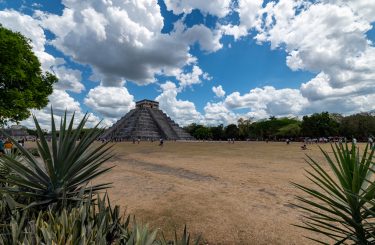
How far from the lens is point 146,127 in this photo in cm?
7550

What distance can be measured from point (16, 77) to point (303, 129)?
221 ft

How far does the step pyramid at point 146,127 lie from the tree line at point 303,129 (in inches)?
733

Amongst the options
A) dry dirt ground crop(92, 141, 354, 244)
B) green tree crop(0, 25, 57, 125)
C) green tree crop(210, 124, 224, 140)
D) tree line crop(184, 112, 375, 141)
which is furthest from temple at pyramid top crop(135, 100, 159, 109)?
dry dirt ground crop(92, 141, 354, 244)

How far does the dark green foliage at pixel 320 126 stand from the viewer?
59.5 metres

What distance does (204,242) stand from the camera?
4.31m

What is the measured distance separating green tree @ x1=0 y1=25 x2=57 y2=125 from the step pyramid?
48487mm

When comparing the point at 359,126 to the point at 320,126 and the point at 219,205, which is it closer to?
the point at 320,126

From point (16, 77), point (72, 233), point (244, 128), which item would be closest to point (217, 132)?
point (244, 128)

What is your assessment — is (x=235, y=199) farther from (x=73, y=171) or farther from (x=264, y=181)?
(x=73, y=171)

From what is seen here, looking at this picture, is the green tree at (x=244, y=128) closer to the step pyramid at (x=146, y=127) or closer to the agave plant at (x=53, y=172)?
the step pyramid at (x=146, y=127)

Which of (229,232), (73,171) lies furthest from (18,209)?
(229,232)

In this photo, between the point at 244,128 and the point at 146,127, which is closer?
the point at 146,127

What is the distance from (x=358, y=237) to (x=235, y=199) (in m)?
5.19

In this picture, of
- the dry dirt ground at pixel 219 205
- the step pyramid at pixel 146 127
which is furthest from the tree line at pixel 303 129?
the dry dirt ground at pixel 219 205
